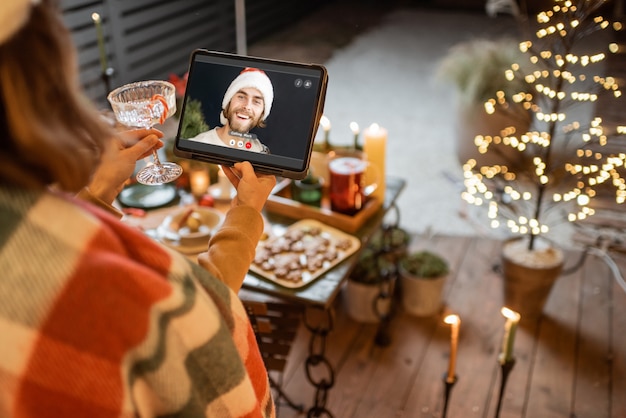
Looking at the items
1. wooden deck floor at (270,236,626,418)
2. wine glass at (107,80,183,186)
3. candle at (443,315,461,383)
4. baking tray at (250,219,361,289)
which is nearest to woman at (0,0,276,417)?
wine glass at (107,80,183,186)

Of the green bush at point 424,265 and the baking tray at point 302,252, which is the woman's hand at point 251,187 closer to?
the baking tray at point 302,252

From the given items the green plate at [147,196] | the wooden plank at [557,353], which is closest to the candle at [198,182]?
the green plate at [147,196]

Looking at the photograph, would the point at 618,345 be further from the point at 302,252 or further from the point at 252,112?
the point at 252,112

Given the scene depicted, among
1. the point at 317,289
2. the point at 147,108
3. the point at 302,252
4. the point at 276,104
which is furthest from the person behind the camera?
the point at 302,252

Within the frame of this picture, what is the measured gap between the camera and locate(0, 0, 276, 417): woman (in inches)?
24.6

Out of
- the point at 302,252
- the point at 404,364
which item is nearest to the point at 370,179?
the point at 302,252

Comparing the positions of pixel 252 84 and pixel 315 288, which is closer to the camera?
pixel 252 84

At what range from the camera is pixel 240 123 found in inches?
49.6

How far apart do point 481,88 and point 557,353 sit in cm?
163

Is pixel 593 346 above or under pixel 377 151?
under

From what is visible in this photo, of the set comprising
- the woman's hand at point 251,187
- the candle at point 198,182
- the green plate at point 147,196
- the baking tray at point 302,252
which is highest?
the woman's hand at point 251,187

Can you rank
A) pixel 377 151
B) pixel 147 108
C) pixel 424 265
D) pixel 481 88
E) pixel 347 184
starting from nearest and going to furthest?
pixel 147 108, pixel 347 184, pixel 377 151, pixel 424 265, pixel 481 88

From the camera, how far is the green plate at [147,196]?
2.06 m

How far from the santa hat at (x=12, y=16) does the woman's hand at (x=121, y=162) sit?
19.6 inches
